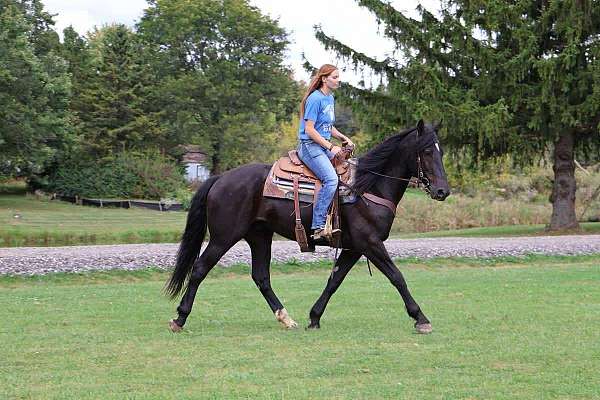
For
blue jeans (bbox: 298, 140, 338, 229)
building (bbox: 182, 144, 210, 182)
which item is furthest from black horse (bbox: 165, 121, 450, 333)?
building (bbox: 182, 144, 210, 182)

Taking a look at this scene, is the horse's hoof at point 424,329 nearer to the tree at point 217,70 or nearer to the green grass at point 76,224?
the green grass at point 76,224

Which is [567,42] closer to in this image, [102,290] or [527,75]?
[527,75]

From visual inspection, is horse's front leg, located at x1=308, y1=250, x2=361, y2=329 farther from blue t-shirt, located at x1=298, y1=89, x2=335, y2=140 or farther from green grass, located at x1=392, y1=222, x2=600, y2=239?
green grass, located at x1=392, y1=222, x2=600, y2=239

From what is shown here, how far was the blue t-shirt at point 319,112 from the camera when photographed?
9938mm

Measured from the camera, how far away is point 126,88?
6116cm

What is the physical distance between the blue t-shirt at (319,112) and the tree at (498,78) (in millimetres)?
17826

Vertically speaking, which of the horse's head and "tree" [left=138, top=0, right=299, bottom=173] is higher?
"tree" [left=138, top=0, right=299, bottom=173]

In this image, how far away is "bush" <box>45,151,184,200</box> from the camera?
5675 cm

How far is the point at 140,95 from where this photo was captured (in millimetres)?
62250

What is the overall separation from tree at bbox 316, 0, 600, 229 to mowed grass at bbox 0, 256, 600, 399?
1350 cm

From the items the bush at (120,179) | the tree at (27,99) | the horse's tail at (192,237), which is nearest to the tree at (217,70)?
the bush at (120,179)

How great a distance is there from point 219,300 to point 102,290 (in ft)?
10.6

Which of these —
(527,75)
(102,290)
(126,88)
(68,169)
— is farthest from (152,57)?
(102,290)

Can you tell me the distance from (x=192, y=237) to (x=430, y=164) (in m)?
3.23
